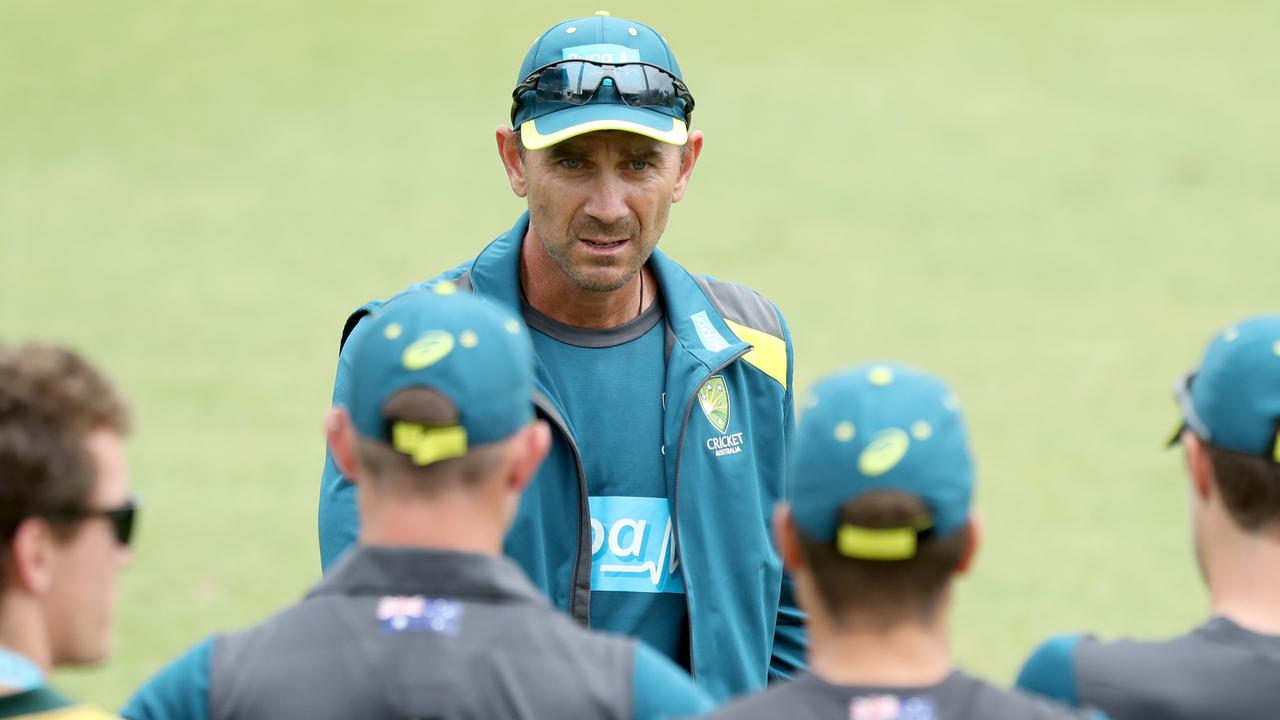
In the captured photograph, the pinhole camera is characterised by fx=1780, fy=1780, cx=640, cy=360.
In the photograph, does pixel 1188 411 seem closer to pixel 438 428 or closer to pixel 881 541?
pixel 881 541

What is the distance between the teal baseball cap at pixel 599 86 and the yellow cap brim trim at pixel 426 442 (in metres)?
1.76

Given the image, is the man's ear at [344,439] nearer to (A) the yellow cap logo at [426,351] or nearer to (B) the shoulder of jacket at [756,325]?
(A) the yellow cap logo at [426,351]

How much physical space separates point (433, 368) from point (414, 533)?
0.29 meters

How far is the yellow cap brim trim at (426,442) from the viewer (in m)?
3.10

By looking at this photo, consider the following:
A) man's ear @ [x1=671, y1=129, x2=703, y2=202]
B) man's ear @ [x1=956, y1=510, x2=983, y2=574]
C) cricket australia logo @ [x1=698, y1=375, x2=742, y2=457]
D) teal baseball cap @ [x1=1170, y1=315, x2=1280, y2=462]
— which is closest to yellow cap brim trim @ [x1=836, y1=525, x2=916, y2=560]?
man's ear @ [x1=956, y1=510, x2=983, y2=574]

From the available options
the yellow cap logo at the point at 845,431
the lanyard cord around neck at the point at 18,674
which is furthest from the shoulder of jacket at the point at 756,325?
the lanyard cord around neck at the point at 18,674

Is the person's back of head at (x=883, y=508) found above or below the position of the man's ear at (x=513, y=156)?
below

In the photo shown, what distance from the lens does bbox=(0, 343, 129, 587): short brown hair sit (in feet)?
9.51

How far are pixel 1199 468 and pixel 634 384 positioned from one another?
1781 mm

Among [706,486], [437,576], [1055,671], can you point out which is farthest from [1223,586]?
[706,486]

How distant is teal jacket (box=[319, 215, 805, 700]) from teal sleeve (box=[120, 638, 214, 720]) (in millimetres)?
1133

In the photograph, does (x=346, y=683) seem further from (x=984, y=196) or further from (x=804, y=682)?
(x=984, y=196)

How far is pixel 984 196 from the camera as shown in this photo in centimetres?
1816

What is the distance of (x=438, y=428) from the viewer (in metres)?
3.11
